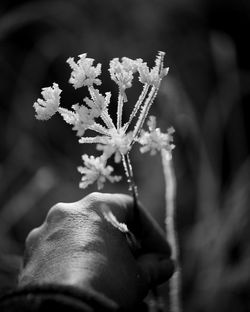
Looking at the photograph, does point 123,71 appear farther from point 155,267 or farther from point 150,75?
point 155,267

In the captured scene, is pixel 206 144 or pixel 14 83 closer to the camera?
pixel 206 144

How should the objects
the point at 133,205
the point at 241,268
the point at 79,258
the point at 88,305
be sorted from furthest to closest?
the point at 241,268
the point at 133,205
the point at 79,258
the point at 88,305

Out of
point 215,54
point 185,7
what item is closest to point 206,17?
point 185,7

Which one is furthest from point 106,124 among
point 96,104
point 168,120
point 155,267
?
point 168,120

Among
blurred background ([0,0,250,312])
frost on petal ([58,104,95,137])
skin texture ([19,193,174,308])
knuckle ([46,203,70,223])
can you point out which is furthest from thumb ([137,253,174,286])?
blurred background ([0,0,250,312])

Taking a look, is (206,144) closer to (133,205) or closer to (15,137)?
(15,137)

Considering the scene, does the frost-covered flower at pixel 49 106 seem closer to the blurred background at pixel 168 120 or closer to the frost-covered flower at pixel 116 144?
the frost-covered flower at pixel 116 144

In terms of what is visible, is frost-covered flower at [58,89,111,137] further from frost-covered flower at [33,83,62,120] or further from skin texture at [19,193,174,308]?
skin texture at [19,193,174,308]

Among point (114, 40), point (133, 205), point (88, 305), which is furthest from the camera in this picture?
point (114, 40)
